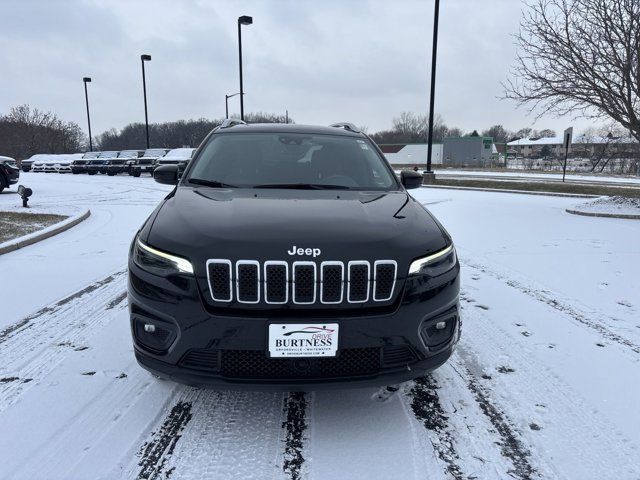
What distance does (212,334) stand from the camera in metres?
2.29

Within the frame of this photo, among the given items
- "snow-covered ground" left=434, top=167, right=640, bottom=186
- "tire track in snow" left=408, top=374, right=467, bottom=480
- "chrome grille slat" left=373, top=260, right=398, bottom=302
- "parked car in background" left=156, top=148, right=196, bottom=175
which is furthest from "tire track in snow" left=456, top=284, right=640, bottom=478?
"snow-covered ground" left=434, top=167, right=640, bottom=186

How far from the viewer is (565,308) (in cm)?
457

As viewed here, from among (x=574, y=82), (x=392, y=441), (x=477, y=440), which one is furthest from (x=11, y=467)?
(x=574, y=82)

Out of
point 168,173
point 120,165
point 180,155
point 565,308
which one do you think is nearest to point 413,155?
point 120,165

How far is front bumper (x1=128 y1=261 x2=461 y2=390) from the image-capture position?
2.29 metres

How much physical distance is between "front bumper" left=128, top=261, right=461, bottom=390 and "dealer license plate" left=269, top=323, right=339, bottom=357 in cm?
3

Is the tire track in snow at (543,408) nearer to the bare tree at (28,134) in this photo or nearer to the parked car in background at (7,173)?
the parked car in background at (7,173)

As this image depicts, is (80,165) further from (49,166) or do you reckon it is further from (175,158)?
(175,158)

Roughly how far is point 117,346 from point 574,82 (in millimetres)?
12292

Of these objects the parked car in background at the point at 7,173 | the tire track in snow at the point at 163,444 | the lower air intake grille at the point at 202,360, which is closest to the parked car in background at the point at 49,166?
the parked car in background at the point at 7,173

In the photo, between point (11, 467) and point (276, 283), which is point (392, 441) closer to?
point (276, 283)

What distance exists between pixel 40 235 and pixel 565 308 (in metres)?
7.64

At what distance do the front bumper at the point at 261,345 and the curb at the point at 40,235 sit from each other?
561 centimetres

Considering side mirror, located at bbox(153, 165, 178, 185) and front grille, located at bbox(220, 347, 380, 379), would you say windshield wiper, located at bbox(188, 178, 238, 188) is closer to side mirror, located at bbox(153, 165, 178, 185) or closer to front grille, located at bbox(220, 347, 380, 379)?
side mirror, located at bbox(153, 165, 178, 185)
